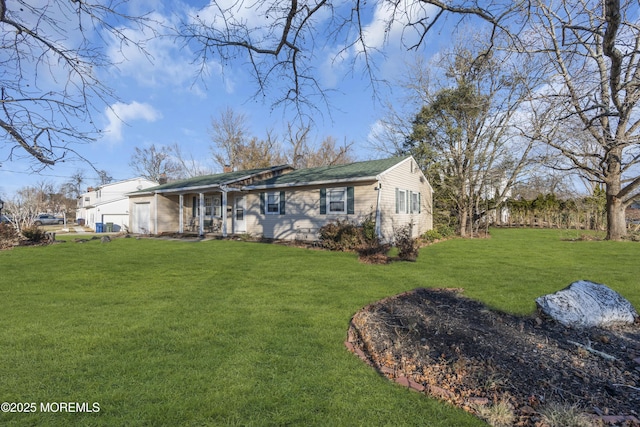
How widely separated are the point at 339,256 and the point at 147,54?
7395mm

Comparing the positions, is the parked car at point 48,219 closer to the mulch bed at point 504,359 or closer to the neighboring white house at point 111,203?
the neighboring white house at point 111,203

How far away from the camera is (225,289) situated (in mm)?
5945

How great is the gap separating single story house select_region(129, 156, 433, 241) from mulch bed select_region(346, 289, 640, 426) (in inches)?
325

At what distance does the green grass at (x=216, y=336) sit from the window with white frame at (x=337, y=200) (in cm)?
522

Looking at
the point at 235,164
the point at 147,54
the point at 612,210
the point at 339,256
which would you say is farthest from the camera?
the point at 235,164

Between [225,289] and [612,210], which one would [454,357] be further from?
[612,210]

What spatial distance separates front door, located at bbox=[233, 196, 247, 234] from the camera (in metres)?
A: 16.7

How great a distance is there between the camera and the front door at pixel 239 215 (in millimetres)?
16734

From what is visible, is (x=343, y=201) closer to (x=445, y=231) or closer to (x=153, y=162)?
(x=445, y=231)

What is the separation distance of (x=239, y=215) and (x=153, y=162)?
3209cm

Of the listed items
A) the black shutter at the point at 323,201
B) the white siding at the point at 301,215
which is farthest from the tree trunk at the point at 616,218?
the black shutter at the point at 323,201

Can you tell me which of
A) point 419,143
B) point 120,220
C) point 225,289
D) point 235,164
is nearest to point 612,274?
point 225,289

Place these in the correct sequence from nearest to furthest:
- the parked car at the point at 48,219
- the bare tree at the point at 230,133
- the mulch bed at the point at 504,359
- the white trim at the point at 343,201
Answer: the mulch bed at the point at 504,359
the white trim at the point at 343,201
the bare tree at the point at 230,133
the parked car at the point at 48,219

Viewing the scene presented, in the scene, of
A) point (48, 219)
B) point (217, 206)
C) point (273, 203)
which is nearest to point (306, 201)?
point (273, 203)
